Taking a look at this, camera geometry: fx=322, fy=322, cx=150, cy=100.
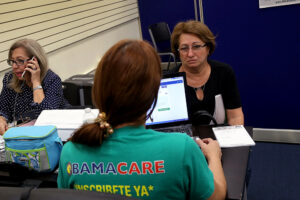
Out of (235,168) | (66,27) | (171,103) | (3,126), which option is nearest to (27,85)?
(3,126)

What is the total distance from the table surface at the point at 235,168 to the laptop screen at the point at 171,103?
0.18m

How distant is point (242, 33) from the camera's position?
3.17m

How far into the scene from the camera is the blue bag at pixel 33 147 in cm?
150


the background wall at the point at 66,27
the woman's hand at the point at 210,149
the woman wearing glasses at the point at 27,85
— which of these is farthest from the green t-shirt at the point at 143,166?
the background wall at the point at 66,27

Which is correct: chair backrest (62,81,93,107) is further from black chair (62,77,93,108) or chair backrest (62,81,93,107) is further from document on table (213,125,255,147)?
document on table (213,125,255,147)

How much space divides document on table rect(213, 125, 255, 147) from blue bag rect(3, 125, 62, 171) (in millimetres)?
835

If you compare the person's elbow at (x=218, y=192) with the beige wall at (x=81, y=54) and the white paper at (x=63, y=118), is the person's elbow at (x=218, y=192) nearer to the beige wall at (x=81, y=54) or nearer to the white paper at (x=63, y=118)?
the white paper at (x=63, y=118)

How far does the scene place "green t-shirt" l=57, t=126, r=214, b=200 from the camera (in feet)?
3.14

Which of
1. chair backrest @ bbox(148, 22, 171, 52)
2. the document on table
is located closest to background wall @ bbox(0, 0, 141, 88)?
chair backrest @ bbox(148, 22, 171, 52)

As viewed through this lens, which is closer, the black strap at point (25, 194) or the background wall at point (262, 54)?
the black strap at point (25, 194)

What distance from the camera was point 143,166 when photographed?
0.96 metres

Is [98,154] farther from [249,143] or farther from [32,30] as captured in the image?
[32,30]

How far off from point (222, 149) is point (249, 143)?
14 centimetres

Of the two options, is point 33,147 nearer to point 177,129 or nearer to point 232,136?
point 177,129
